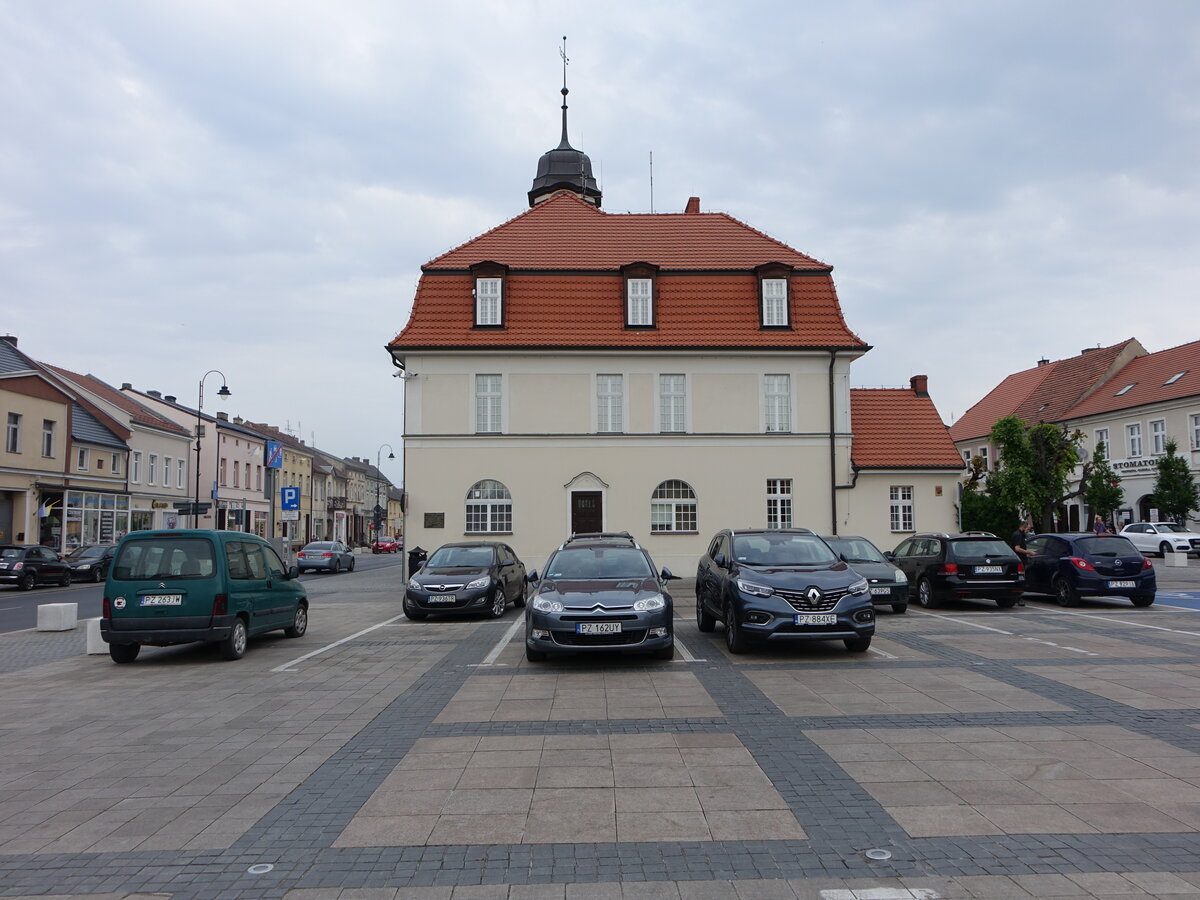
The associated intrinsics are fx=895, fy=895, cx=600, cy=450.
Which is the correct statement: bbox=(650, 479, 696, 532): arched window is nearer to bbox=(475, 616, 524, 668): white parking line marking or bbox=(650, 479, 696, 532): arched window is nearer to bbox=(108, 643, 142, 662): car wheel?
bbox=(475, 616, 524, 668): white parking line marking

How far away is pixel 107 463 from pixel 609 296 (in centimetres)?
3233

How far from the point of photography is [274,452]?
909 inches

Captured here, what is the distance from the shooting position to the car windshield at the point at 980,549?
58.6ft

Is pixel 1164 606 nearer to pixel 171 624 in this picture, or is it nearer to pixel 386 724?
pixel 386 724

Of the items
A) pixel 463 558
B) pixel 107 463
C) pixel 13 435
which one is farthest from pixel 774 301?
pixel 107 463

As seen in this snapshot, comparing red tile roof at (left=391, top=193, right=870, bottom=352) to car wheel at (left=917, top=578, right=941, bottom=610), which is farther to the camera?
red tile roof at (left=391, top=193, right=870, bottom=352)

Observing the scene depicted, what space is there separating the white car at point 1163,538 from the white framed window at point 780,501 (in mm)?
17804

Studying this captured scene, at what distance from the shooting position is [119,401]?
167 ft

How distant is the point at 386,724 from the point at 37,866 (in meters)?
3.46

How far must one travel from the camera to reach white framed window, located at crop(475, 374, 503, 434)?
2739cm

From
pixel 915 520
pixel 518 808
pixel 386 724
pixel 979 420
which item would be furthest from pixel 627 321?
pixel 979 420

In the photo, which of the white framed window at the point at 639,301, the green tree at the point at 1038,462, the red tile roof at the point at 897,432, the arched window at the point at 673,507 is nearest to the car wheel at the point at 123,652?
the arched window at the point at 673,507

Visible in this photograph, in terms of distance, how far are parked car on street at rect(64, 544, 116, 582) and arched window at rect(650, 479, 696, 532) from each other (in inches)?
845

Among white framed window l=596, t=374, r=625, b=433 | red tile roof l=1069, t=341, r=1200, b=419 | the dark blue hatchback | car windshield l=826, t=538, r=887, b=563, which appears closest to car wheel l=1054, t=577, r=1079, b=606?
the dark blue hatchback
